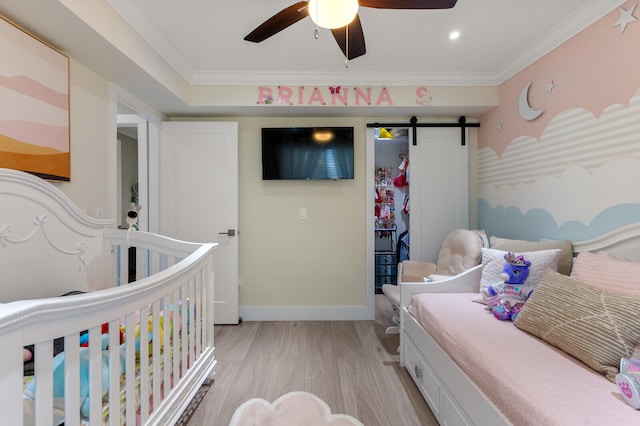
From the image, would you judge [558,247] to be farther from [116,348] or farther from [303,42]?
[116,348]

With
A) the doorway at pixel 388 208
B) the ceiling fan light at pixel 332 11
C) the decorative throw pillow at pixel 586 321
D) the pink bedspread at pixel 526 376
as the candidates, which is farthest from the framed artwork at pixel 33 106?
the doorway at pixel 388 208

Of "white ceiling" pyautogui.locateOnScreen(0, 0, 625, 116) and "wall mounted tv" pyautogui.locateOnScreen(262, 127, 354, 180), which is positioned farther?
"wall mounted tv" pyautogui.locateOnScreen(262, 127, 354, 180)

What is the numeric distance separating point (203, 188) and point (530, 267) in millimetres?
2663

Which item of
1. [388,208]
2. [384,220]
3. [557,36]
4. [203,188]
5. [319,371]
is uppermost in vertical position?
[557,36]

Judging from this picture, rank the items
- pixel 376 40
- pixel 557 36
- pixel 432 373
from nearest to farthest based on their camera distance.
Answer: pixel 432 373 → pixel 557 36 → pixel 376 40

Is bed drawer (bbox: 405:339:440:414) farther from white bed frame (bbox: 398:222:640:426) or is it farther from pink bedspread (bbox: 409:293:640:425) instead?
pink bedspread (bbox: 409:293:640:425)

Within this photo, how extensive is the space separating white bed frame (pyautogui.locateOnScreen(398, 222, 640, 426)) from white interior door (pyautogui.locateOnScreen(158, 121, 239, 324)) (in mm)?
1644

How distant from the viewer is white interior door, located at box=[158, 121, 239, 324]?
265 centimetres

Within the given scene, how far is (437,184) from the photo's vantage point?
2.79 meters

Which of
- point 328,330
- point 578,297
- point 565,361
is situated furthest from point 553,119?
point 328,330

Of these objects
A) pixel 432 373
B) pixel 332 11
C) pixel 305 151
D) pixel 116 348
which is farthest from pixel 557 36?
pixel 116 348

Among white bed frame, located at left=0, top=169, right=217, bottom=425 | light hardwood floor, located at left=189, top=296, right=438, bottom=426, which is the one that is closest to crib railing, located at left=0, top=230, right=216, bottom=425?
white bed frame, located at left=0, top=169, right=217, bottom=425

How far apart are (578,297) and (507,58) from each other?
1.94 m

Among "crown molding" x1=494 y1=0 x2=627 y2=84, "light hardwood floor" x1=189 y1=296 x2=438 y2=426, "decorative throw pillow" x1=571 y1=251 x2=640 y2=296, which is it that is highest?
A: "crown molding" x1=494 y1=0 x2=627 y2=84
